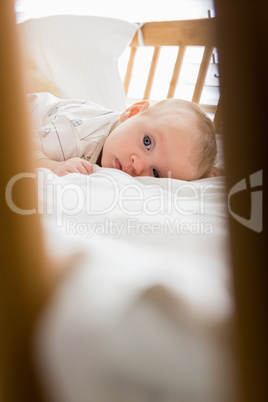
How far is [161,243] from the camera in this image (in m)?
0.49

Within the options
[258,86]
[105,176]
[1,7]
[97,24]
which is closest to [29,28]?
[97,24]

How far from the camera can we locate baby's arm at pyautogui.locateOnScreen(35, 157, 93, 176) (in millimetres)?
804

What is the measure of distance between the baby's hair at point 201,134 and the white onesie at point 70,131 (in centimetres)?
12

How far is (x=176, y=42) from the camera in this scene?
170 cm

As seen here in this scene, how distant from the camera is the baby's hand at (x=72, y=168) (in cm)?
80

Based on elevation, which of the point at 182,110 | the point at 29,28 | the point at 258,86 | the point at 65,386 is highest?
the point at 29,28

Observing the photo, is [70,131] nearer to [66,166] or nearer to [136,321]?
[66,166]

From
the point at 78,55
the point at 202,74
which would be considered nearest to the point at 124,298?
the point at 202,74

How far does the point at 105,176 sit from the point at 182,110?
247mm

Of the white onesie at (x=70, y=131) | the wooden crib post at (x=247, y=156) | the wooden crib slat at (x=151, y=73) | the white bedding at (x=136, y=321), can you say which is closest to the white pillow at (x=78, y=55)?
the wooden crib slat at (x=151, y=73)

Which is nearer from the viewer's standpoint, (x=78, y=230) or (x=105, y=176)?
(x=78, y=230)

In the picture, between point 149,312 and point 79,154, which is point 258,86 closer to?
point 149,312

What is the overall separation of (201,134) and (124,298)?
0.56 metres

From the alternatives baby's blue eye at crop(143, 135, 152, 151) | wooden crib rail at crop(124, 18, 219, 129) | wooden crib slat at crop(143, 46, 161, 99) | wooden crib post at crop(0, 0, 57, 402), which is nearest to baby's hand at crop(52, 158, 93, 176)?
baby's blue eye at crop(143, 135, 152, 151)
